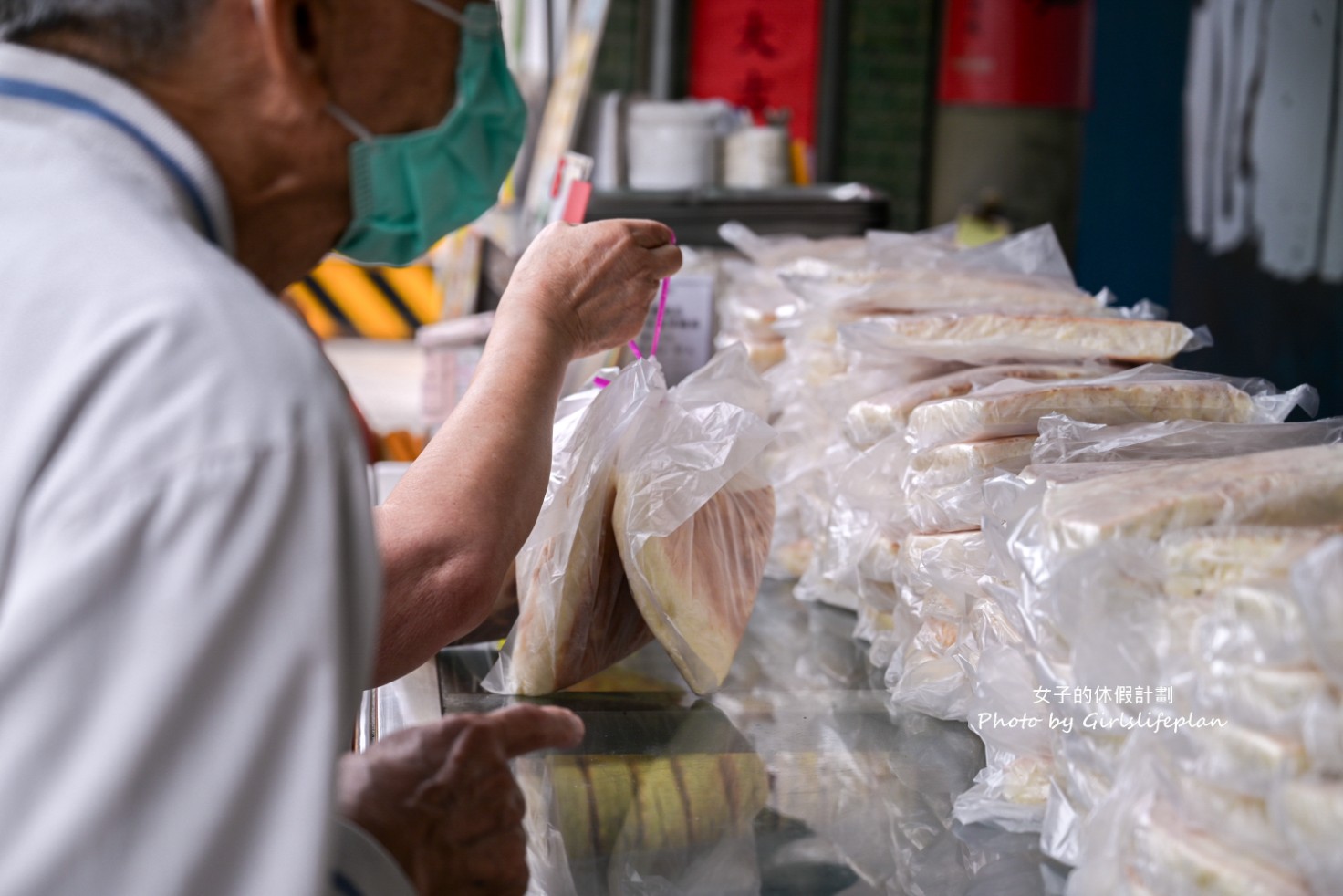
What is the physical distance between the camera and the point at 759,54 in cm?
695

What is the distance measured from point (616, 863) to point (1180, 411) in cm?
67

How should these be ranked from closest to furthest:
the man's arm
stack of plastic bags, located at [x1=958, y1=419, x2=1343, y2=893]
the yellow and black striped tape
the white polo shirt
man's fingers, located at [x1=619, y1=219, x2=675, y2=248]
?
1. the white polo shirt
2. stack of plastic bags, located at [x1=958, y1=419, x2=1343, y2=893]
3. the man's arm
4. man's fingers, located at [x1=619, y1=219, x2=675, y2=248]
5. the yellow and black striped tape

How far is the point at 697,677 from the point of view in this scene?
1249mm

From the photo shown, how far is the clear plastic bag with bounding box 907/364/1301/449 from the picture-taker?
113 centimetres

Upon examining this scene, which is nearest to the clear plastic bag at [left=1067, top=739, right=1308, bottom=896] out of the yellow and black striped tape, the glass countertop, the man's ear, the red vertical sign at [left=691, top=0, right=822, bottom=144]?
the glass countertop

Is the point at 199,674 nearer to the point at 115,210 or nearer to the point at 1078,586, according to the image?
the point at 115,210

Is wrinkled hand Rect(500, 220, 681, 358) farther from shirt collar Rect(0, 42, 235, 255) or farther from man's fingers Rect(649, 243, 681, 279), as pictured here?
shirt collar Rect(0, 42, 235, 255)

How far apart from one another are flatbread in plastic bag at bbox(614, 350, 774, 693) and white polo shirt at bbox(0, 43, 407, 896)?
585 millimetres

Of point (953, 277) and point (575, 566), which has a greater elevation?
point (953, 277)

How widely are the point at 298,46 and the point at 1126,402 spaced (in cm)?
80

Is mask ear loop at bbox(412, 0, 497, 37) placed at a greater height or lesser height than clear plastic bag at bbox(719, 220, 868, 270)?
greater

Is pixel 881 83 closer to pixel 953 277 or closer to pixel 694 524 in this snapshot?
pixel 953 277

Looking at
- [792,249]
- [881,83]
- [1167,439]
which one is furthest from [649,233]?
[881,83]

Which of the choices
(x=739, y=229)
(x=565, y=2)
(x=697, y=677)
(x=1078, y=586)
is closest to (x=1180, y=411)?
(x=1078, y=586)
